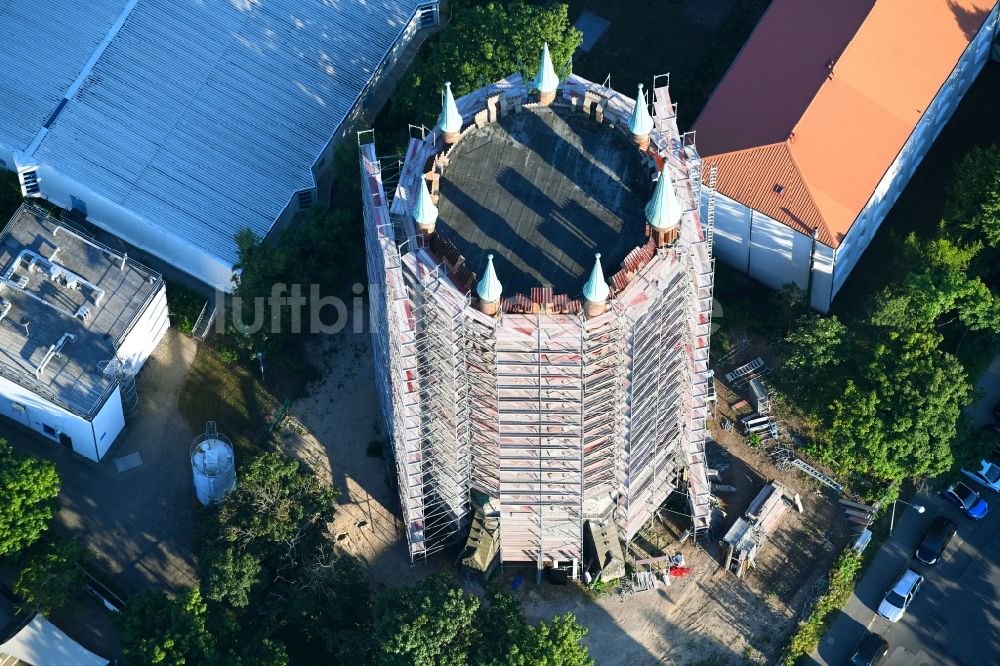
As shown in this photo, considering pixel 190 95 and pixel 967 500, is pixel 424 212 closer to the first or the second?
pixel 190 95

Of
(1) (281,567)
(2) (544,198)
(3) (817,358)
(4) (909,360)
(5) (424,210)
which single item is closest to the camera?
(5) (424,210)

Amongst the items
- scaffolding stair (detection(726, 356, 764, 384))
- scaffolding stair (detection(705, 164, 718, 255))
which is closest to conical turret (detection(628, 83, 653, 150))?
scaffolding stair (detection(705, 164, 718, 255))

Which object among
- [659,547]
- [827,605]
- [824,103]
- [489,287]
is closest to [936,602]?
[827,605]

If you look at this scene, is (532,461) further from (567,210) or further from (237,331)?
(237,331)

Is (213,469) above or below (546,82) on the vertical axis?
below

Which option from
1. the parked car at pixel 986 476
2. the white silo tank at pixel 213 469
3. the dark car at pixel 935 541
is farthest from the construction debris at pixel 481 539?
the parked car at pixel 986 476

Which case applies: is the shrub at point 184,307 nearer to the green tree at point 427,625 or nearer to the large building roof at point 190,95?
the large building roof at point 190,95
